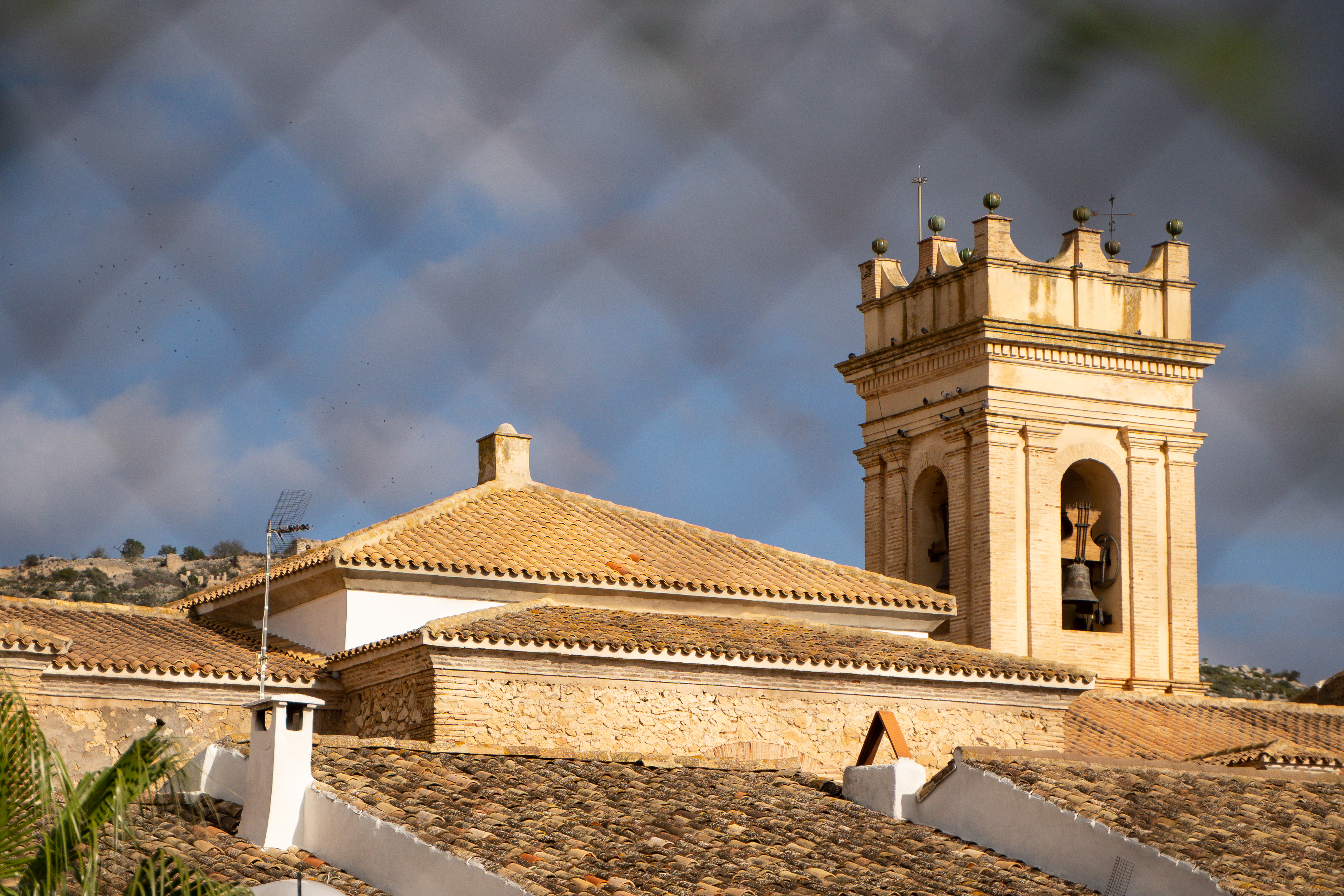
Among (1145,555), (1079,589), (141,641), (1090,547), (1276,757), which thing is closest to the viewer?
(141,641)

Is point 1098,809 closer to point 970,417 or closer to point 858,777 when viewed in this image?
point 858,777

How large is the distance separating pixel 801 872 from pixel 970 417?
50.2ft

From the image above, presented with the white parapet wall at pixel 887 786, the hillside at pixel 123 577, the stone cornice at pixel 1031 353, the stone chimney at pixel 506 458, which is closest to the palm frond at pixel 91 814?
the white parapet wall at pixel 887 786

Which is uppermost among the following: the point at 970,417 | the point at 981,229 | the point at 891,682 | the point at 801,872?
the point at 981,229

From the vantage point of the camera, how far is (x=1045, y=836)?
12430mm

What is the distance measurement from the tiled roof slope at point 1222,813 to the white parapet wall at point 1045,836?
118 mm

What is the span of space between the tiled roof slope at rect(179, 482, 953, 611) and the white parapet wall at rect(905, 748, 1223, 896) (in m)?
5.93

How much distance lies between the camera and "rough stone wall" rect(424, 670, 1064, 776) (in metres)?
16.2

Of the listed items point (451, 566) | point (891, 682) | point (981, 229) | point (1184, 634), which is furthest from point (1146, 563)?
point (451, 566)

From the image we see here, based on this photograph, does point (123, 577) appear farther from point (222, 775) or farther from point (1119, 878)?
point (1119, 878)

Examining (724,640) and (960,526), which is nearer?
(724,640)

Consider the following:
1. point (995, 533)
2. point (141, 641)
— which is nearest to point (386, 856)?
point (141, 641)

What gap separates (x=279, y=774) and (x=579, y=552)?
26.1 feet

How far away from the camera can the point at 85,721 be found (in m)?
16.5
